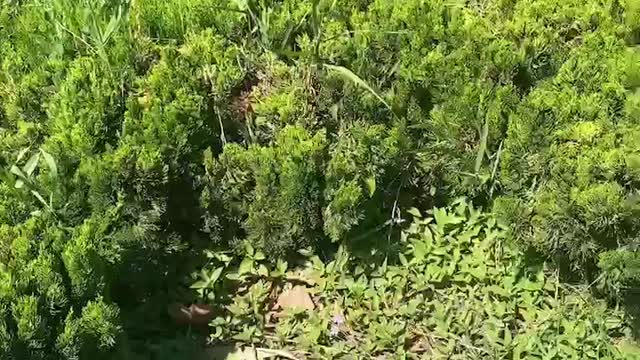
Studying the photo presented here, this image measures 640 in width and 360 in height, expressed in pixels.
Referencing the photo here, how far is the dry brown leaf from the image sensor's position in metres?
3.29

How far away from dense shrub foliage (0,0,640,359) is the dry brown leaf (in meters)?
0.11

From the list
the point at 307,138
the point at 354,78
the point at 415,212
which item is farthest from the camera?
the point at 415,212

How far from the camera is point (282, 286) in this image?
132 inches

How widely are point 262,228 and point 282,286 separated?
0.23 m

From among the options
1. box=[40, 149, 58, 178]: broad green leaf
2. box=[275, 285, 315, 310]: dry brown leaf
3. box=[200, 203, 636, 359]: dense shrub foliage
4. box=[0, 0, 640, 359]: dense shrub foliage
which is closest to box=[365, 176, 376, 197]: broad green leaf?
box=[0, 0, 640, 359]: dense shrub foliage

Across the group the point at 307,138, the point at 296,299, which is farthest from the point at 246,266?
the point at 307,138

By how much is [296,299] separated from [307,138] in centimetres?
56

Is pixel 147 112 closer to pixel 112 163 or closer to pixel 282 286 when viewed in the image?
pixel 112 163

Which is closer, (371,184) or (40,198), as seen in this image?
(40,198)

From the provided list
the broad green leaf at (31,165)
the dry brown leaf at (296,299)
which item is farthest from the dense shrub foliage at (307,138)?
the dry brown leaf at (296,299)

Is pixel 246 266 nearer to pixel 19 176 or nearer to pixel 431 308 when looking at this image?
pixel 431 308

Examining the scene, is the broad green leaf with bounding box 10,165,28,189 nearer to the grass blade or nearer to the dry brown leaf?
the dry brown leaf

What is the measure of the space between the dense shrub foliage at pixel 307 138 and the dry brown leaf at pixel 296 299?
0.11 meters

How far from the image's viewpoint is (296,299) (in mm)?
3316
